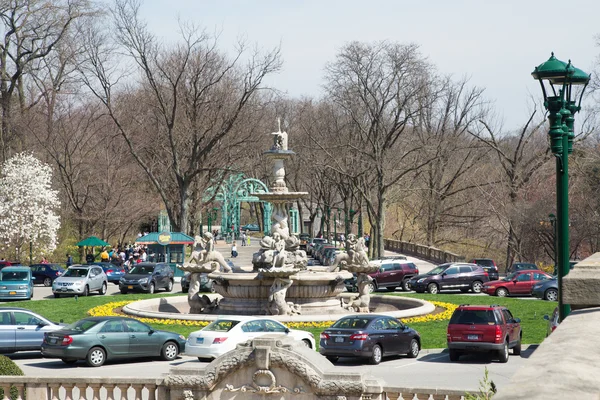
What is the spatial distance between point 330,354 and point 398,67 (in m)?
41.9

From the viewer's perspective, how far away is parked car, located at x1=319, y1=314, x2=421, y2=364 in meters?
21.7

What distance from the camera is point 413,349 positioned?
2314 centimetres

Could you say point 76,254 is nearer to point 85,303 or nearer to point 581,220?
point 85,303

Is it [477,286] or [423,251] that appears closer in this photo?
[477,286]

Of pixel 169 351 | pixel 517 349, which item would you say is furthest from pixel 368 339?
pixel 169 351

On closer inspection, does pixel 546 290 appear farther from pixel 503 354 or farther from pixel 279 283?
pixel 503 354

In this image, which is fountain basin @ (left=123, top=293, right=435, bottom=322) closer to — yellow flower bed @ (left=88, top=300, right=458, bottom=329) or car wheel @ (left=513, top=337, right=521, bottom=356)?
yellow flower bed @ (left=88, top=300, right=458, bottom=329)

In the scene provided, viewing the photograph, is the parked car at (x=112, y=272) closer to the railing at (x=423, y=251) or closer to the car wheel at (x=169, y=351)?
the railing at (x=423, y=251)

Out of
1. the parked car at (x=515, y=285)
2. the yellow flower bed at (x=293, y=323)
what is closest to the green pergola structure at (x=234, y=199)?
the parked car at (x=515, y=285)

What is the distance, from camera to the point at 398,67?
202 ft

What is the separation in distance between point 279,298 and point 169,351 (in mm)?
7432

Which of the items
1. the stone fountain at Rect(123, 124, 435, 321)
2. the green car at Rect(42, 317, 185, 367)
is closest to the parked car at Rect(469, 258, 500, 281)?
the stone fountain at Rect(123, 124, 435, 321)

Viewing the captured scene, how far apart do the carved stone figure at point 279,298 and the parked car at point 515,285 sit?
13840mm

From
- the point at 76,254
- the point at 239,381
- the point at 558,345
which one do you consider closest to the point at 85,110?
the point at 76,254
